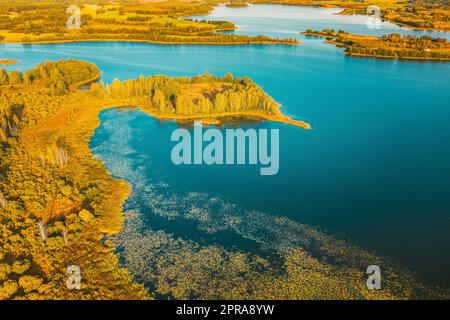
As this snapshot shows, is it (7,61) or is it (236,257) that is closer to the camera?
(236,257)

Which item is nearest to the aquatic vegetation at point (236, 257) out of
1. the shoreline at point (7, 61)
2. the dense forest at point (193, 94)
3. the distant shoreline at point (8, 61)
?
the dense forest at point (193, 94)

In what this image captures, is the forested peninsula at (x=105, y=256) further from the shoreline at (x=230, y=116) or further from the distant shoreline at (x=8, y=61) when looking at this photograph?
the distant shoreline at (x=8, y=61)

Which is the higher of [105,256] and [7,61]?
[7,61]

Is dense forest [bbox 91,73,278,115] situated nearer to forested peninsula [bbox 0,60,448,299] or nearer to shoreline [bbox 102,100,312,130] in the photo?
shoreline [bbox 102,100,312,130]

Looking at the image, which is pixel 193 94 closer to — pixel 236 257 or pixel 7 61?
pixel 236 257

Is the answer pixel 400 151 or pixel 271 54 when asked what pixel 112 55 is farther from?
pixel 400 151

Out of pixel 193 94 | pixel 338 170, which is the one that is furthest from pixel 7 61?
pixel 338 170
